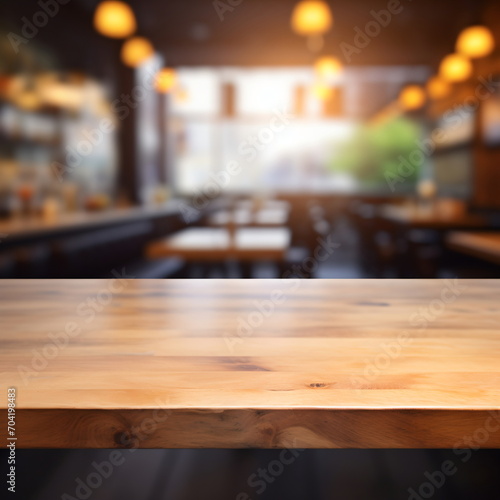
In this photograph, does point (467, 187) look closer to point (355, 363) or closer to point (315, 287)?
point (315, 287)

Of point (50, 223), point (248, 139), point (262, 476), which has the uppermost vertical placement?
point (248, 139)

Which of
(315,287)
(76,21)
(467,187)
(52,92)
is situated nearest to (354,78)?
(467,187)

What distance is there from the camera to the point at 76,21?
659cm

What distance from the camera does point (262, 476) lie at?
149cm

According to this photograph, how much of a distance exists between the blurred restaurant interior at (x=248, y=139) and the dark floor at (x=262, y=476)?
133 centimetres

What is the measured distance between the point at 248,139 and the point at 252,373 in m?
10.5

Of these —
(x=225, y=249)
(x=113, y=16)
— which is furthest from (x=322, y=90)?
(x=225, y=249)

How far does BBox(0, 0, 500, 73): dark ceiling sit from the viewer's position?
6.70 meters

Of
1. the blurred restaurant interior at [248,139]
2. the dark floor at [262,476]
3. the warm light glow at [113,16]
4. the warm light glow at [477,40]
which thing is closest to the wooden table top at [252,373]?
the dark floor at [262,476]

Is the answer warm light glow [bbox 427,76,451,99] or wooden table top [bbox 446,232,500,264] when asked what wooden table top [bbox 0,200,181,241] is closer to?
wooden table top [bbox 446,232,500,264]

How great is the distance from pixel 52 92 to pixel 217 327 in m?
5.61

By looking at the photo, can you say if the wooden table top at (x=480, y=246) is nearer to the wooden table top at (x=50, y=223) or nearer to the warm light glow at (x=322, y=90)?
the wooden table top at (x=50, y=223)

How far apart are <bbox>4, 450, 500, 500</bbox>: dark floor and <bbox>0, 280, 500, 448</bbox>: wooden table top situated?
522 mm

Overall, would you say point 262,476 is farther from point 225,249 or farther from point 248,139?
point 248,139
